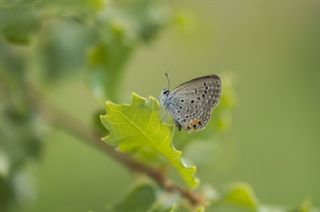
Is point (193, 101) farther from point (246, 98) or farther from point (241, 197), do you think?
point (246, 98)

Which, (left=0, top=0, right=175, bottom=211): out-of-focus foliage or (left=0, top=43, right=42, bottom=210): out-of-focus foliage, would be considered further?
(left=0, top=43, right=42, bottom=210): out-of-focus foliage

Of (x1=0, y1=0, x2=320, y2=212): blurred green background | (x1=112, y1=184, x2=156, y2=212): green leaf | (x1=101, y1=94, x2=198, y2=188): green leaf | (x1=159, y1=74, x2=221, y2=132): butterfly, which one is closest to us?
(x1=101, y1=94, x2=198, y2=188): green leaf

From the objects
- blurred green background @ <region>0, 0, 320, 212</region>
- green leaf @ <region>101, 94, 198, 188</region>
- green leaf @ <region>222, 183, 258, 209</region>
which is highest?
blurred green background @ <region>0, 0, 320, 212</region>

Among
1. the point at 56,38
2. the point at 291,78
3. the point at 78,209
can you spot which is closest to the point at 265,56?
the point at 291,78

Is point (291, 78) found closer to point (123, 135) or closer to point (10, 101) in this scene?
point (10, 101)

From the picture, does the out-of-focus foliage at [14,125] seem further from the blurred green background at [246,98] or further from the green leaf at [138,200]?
the blurred green background at [246,98]

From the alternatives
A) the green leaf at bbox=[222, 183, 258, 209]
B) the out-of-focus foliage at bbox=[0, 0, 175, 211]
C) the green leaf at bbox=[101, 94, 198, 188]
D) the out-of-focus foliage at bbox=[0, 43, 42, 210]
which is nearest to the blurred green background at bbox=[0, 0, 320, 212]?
the out-of-focus foliage at bbox=[0, 0, 175, 211]

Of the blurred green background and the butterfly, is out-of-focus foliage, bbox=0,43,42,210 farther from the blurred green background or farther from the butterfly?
the blurred green background
